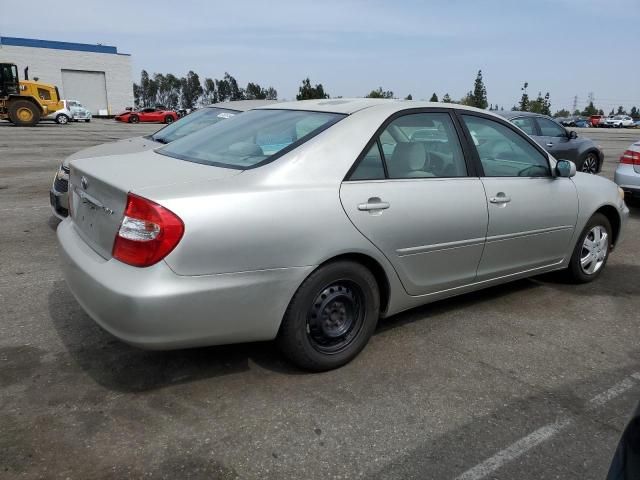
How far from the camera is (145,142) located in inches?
269

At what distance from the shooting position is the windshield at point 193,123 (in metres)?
7.01

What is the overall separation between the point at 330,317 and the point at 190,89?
11712 cm

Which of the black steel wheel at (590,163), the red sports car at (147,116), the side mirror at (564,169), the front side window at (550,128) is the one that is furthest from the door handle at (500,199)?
the red sports car at (147,116)

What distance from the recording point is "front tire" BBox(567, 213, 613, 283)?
4727 millimetres

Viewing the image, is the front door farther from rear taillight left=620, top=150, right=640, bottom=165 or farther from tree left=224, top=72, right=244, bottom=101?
tree left=224, top=72, right=244, bottom=101

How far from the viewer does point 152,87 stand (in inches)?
4264

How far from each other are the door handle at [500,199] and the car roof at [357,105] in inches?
27.0

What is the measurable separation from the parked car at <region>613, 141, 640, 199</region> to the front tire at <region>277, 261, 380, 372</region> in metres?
6.32

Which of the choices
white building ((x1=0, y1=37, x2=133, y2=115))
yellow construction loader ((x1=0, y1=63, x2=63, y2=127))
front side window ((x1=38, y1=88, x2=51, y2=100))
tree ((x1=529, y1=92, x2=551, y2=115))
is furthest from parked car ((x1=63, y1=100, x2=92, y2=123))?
tree ((x1=529, y1=92, x2=551, y2=115))

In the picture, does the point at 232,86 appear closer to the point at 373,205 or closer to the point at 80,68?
the point at 80,68

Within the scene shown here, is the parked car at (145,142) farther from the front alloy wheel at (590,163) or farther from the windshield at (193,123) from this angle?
the front alloy wheel at (590,163)

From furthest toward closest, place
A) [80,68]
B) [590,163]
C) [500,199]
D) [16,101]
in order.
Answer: [80,68] < [16,101] < [590,163] < [500,199]

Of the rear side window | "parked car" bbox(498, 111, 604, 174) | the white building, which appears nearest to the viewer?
the rear side window

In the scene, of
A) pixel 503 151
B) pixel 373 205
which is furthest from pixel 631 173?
pixel 373 205
